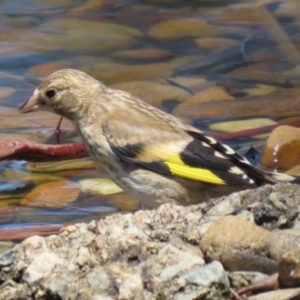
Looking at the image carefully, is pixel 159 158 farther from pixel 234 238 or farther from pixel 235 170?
pixel 234 238

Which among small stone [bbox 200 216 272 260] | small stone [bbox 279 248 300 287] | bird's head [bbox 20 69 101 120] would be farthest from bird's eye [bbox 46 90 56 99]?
small stone [bbox 279 248 300 287]

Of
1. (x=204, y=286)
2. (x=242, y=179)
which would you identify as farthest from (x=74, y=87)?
(x=204, y=286)

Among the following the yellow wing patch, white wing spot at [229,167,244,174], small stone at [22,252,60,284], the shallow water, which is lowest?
the shallow water

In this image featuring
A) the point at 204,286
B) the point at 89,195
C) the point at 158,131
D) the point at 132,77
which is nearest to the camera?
the point at 204,286

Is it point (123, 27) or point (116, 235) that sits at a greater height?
point (116, 235)

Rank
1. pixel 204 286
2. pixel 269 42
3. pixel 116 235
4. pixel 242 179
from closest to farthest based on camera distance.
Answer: pixel 204 286 < pixel 116 235 < pixel 242 179 < pixel 269 42

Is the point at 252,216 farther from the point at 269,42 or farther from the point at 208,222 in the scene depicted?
the point at 269,42

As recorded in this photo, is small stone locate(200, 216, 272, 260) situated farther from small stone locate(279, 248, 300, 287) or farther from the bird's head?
the bird's head

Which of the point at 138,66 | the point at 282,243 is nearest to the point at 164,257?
the point at 282,243
